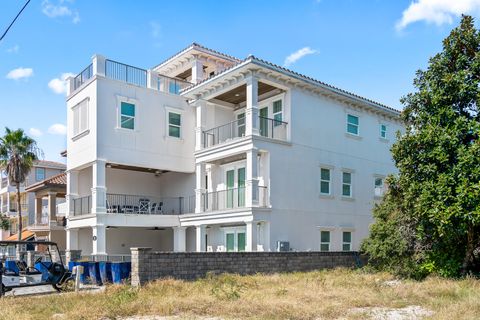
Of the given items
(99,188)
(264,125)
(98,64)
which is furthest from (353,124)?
(99,188)

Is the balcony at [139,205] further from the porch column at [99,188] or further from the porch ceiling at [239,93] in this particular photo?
the porch ceiling at [239,93]

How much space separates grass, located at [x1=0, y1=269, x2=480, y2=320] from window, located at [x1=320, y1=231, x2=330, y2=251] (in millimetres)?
7086

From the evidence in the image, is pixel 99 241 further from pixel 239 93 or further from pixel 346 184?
pixel 346 184

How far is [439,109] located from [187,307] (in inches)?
423

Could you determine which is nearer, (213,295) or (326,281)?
(213,295)

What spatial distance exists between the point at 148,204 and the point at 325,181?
31.0ft

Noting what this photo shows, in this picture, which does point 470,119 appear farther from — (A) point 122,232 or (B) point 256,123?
(A) point 122,232

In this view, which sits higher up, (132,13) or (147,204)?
(132,13)

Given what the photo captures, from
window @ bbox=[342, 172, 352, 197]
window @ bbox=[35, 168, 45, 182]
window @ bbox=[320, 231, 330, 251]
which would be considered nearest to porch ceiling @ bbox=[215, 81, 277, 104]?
window @ bbox=[342, 172, 352, 197]

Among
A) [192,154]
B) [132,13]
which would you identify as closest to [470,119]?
[132,13]

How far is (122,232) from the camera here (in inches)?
1049

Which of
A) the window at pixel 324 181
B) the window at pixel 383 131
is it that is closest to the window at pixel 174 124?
the window at pixel 324 181

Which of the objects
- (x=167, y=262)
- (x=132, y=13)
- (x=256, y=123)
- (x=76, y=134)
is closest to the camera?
(x=132, y=13)

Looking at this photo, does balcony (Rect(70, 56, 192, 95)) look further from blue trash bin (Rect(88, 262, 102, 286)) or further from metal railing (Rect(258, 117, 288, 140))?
blue trash bin (Rect(88, 262, 102, 286))
